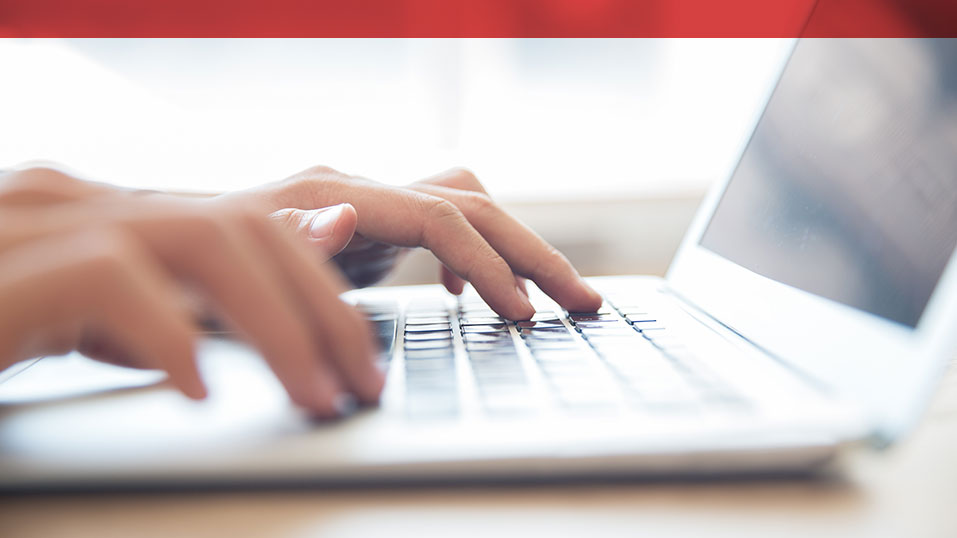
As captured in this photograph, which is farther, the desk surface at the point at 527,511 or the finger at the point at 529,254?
the finger at the point at 529,254

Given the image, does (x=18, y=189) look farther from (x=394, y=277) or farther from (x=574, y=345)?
(x=394, y=277)

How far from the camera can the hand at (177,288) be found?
0.79 feet

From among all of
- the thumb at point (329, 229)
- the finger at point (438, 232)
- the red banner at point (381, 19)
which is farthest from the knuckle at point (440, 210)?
the red banner at point (381, 19)

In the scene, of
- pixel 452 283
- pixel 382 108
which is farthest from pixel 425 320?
pixel 382 108

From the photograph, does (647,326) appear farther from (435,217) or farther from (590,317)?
(435,217)

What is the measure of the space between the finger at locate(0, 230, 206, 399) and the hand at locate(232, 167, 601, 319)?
229mm

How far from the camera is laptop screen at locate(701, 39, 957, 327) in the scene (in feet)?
1.04

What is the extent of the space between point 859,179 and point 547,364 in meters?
0.23

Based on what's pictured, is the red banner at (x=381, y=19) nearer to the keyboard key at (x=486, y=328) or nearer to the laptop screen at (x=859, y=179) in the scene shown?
the laptop screen at (x=859, y=179)

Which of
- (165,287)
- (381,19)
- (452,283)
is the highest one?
(381,19)

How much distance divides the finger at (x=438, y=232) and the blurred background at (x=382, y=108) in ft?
1.66

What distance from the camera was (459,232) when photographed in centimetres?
50

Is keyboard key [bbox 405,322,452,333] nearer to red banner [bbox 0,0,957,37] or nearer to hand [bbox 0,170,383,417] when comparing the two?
hand [bbox 0,170,383,417]

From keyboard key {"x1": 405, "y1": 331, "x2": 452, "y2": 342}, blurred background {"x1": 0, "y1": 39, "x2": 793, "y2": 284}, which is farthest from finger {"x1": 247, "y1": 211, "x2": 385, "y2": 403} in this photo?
blurred background {"x1": 0, "y1": 39, "x2": 793, "y2": 284}
